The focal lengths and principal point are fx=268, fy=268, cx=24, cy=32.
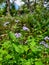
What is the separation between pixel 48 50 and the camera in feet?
15.3

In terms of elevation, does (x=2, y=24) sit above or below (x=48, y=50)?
below

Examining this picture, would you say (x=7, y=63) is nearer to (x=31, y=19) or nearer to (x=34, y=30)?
(x=34, y=30)

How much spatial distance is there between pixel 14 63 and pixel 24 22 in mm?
5828

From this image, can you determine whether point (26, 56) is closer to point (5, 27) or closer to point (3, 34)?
point (3, 34)

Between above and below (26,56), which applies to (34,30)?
below

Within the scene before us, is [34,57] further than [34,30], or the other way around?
[34,30]

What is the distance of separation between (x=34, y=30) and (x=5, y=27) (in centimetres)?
136

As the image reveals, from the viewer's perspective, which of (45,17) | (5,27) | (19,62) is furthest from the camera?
(45,17)

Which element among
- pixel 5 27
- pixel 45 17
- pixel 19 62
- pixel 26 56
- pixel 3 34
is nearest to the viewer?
pixel 19 62

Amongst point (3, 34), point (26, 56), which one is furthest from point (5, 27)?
point (26, 56)

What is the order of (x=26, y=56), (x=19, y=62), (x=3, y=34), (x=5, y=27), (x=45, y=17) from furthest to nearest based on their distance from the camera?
1. (x=45, y=17)
2. (x=5, y=27)
3. (x=3, y=34)
4. (x=26, y=56)
5. (x=19, y=62)

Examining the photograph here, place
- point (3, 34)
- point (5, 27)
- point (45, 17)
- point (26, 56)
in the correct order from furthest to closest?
point (45, 17), point (5, 27), point (3, 34), point (26, 56)

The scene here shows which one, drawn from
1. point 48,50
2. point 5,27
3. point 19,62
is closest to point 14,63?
point 19,62

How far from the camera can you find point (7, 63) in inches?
173
